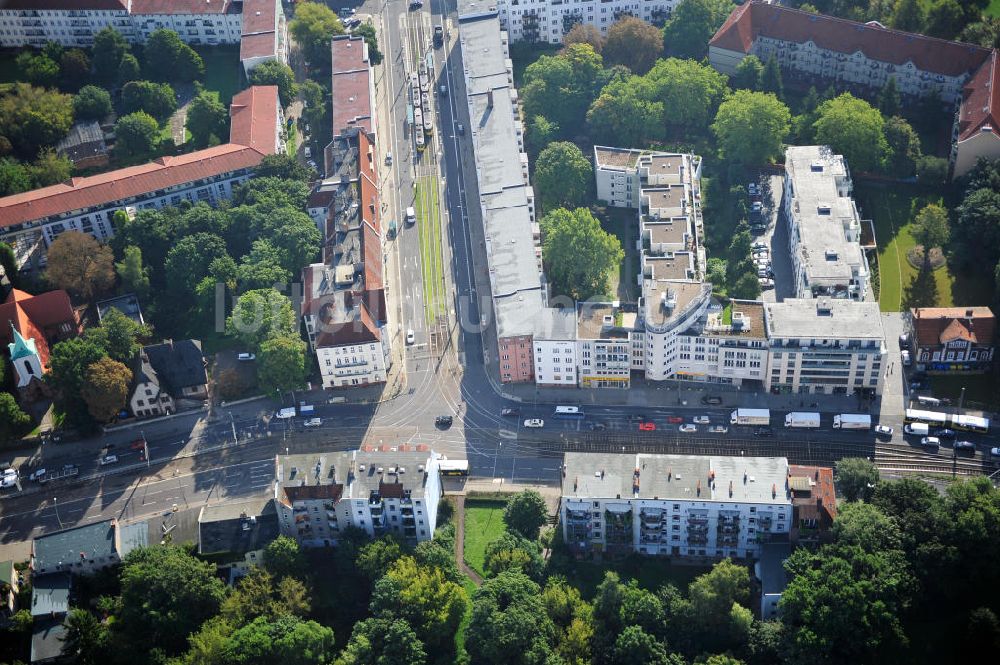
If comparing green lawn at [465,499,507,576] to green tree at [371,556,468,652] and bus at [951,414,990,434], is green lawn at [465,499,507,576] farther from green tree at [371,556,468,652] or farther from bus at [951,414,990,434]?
bus at [951,414,990,434]

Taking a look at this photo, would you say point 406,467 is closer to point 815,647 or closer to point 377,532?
point 377,532

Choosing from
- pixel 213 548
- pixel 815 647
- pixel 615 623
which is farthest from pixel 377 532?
pixel 815 647

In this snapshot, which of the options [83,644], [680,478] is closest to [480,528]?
[680,478]

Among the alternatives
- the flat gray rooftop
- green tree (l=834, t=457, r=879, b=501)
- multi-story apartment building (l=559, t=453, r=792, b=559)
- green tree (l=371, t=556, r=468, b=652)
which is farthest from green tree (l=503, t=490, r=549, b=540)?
green tree (l=834, t=457, r=879, b=501)

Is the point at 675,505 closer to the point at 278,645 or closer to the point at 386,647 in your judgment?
the point at 386,647

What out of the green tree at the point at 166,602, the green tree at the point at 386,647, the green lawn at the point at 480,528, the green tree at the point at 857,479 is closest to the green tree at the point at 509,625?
the green tree at the point at 386,647

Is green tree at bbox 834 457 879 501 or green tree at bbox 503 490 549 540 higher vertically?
green tree at bbox 834 457 879 501

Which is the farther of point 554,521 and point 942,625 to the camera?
point 554,521
